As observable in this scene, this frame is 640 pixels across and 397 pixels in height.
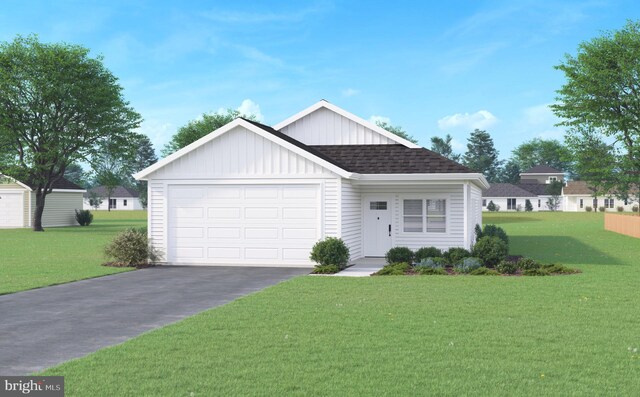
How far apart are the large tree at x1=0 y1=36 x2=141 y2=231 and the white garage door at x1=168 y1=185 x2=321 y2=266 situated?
101 feet

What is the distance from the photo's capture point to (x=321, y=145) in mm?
27156

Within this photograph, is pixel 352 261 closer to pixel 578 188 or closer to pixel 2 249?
pixel 2 249

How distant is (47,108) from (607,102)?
40.5m

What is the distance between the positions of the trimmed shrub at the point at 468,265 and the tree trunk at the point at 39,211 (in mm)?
38570

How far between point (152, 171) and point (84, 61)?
3316cm

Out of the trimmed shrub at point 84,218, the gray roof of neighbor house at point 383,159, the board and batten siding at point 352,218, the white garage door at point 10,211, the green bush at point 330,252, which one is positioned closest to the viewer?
the green bush at point 330,252

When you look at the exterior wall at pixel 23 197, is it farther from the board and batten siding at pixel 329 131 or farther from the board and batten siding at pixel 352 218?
the board and batten siding at pixel 352 218

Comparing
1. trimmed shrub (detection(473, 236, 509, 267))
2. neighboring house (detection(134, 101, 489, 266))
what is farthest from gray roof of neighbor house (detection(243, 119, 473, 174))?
trimmed shrub (detection(473, 236, 509, 267))

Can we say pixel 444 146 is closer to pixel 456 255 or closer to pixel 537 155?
pixel 537 155

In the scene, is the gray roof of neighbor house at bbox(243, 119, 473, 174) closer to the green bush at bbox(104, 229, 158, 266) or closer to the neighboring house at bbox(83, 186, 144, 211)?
the green bush at bbox(104, 229, 158, 266)

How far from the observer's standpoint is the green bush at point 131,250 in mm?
22000

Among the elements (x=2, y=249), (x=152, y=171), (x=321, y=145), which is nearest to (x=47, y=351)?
(x=152, y=171)

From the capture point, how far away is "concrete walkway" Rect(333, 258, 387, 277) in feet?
62.8

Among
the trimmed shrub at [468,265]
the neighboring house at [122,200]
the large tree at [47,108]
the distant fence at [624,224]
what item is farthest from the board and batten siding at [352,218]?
the neighboring house at [122,200]
